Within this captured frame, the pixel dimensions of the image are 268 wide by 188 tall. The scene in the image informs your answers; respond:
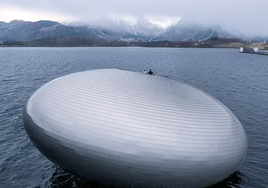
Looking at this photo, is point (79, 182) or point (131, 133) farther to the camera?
point (79, 182)

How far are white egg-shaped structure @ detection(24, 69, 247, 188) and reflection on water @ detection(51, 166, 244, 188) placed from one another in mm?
2381

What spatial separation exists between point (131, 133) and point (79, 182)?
9775 mm

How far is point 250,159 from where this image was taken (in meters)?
34.9

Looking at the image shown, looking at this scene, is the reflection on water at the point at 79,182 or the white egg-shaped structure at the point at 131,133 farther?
the reflection on water at the point at 79,182

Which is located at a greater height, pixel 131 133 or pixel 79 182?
pixel 131 133

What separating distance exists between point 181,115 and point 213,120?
11.8ft

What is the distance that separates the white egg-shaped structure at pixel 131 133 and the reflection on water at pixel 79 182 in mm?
2381

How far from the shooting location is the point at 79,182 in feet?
92.8

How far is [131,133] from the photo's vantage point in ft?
72.8

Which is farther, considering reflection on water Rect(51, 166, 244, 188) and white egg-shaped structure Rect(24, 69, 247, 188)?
reflection on water Rect(51, 166, 244, 188)

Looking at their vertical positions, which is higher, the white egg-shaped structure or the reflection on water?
the white egg-shaped structure

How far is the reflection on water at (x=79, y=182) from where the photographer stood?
27595 millimetres

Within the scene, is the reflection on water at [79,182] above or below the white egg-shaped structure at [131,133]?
below

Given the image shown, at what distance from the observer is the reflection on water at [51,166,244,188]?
2760cm
